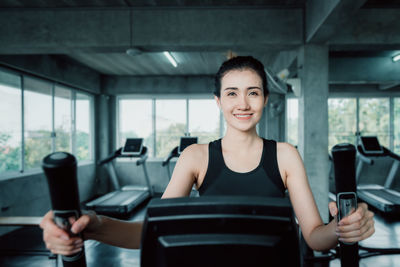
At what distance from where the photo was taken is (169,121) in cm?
700

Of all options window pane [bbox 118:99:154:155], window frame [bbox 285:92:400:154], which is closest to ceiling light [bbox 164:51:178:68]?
window pane [bbox 118:99:154:155]

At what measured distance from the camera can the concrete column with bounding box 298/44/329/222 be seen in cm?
332

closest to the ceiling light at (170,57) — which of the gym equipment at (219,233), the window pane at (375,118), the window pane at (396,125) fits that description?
the gym equipment at (219,233)

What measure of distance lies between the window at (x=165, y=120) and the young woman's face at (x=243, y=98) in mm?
5849

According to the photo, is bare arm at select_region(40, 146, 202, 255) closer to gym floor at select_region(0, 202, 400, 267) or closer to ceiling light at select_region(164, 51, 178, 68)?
gym floor at select_region(0, 202, 400, 267)

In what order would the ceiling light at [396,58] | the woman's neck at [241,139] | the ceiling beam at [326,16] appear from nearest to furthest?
the woman's neck at [241,139], the ceiling beam at [326,16], the ceiling light at [396,58]

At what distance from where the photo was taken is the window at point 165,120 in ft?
22.8

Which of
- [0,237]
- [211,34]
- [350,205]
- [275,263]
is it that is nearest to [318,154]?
[211,34]

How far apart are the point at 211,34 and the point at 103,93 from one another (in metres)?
4.33

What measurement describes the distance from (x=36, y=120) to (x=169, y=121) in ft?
10.2

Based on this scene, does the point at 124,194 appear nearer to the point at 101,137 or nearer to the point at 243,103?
the point at 101,137

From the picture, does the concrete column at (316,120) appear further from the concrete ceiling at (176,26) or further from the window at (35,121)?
the window at (35,121)

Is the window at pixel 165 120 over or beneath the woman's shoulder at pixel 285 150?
over

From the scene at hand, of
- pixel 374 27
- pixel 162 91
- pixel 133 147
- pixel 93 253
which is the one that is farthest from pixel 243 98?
pixel 162 91
